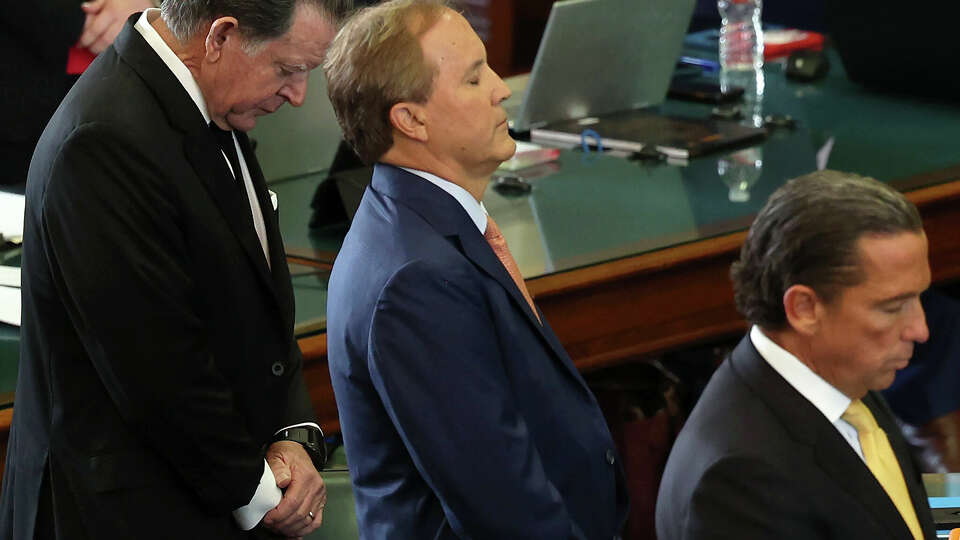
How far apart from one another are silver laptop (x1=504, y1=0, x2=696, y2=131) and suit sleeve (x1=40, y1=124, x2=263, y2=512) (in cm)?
188

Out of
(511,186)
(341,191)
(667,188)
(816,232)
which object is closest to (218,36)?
(816,232)

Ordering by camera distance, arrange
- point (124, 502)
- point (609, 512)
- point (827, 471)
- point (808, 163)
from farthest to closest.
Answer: point (808, 163) < point (609, 512) < point (124, 502) < point (827, 471)

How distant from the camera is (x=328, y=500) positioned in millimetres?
2049

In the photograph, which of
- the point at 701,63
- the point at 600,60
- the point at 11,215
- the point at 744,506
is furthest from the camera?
the point at 701,63

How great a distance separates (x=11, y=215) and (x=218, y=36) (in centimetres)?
120

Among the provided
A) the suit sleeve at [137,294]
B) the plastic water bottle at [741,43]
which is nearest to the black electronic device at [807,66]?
the plastic water bottle at [741,43]

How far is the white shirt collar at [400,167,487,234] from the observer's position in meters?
1.83

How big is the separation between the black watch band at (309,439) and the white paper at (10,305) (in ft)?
2.23

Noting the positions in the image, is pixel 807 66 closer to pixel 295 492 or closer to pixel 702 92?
pixel 702 92

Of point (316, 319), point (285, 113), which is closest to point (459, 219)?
point (316, 319)

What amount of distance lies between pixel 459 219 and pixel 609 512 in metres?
0.45

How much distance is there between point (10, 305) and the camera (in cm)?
246

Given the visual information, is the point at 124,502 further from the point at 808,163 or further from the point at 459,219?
the point at 808,163

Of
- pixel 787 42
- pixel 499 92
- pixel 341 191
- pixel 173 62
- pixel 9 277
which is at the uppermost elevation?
pixel 173 62
